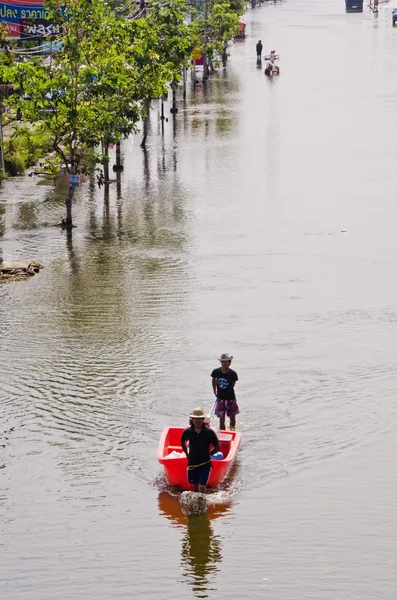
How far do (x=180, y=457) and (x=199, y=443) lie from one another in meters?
0.75

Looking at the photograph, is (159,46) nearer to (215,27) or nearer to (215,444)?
(215,444)

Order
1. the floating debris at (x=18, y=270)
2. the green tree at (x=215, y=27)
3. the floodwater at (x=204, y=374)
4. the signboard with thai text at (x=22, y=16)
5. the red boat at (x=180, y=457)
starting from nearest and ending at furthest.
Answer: the floodwater at (x=204, y=374) → the red boat at (x=180, y=457) → the floating debris at (x=18, y=270) → the signboard with thai text at (x=22, y=16) → the green tree at (x=215, y=27)

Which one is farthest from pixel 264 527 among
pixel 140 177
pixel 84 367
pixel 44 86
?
pixel 140 177

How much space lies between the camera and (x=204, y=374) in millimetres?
21328

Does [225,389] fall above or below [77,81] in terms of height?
below

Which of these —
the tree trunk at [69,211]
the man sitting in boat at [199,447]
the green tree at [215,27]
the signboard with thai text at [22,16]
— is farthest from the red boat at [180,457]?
the green tree at [215,27]

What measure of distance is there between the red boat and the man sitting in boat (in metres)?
0.38

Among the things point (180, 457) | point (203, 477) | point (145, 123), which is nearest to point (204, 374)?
point (180, 457)

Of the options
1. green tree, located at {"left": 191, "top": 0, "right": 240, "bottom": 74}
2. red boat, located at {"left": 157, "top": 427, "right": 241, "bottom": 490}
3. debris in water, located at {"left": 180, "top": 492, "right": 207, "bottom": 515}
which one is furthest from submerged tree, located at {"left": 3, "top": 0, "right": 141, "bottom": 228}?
green tree, located at {"left": 191, "top": 0, "right": 240, "bottom": 74}

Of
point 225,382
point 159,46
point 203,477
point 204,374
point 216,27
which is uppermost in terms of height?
point 216,27

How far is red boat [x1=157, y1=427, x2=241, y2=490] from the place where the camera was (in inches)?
645

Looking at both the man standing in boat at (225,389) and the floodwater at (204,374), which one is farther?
the man standing in boat at (225,389)

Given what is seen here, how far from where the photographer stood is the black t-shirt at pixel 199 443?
51.8ft

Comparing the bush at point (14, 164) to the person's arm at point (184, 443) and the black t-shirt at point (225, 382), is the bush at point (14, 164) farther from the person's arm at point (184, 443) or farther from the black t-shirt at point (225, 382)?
the person's arm at point (184, 443)
